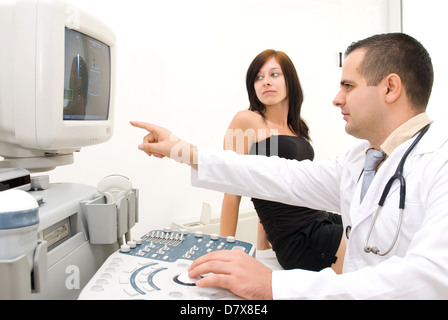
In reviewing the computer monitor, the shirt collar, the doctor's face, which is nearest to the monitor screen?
the computer monitor

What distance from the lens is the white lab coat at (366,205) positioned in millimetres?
654

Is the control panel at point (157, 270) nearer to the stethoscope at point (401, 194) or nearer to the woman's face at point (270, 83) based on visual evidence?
the stethoscope at point (401, 194)

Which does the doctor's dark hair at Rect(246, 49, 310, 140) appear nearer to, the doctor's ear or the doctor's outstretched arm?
the doctor's outstretched arm

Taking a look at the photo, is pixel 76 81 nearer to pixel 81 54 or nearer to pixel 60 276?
pixel 81 54

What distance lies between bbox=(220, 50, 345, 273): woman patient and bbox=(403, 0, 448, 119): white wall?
4.76 feet

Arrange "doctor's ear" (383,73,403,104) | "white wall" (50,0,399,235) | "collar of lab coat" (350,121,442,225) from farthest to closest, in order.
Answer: "white wall" (50,0,399,235) → "doctor's ear" (383,73,403,104) → "collar of lab coat" (350,121,442,225)

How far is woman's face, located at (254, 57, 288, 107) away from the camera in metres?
1.97

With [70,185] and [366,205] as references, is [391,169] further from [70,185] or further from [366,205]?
[70,185]

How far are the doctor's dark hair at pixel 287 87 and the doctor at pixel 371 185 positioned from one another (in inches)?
32.1

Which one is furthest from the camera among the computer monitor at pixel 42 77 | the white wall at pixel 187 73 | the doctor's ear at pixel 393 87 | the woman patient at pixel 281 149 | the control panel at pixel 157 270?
the white wall at pixel 187 73

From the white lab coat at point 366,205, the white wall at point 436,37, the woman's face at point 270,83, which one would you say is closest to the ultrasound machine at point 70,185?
the white lab coat at point 366,205

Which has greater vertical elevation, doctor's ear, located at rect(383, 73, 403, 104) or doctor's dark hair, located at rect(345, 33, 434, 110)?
doctor's dark hair, located at rect(345, 33, 434, 110)

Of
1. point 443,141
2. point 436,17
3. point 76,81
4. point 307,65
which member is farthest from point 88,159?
point 436,17

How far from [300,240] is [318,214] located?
221 millimetres
